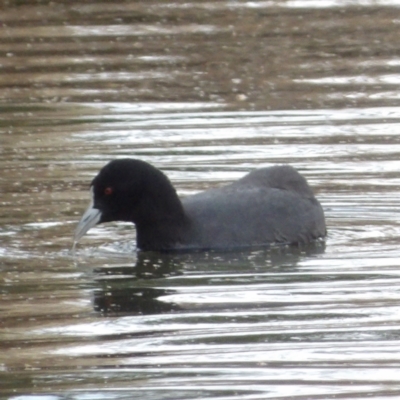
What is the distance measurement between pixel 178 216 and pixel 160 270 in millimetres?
506

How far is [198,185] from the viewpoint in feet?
34.5

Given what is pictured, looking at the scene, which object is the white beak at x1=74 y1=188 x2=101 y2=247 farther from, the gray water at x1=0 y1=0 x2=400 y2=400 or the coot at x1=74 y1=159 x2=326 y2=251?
the gray water at x1=0 y1=0 x2=400 y2=400

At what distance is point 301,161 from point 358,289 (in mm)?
3366

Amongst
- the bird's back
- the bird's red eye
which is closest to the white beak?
the bird's red eye

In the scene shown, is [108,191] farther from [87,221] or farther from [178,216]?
[178,216]

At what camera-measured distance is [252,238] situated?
29.7ft

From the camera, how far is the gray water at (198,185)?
6.53m

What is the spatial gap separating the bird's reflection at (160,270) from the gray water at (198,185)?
2 centimetres

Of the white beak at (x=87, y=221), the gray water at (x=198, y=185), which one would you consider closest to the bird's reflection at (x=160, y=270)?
the gray water at (x=198, y=185)

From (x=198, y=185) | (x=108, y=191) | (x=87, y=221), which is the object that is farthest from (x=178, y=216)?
(x=198, y=185)

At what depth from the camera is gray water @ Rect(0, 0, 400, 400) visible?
257 inches

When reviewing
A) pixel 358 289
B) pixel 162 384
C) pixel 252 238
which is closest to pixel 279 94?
pixel 252 238

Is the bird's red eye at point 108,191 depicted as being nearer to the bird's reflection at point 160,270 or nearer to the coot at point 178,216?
the coot at point 178,216

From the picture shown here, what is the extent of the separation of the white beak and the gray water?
0.12 m
